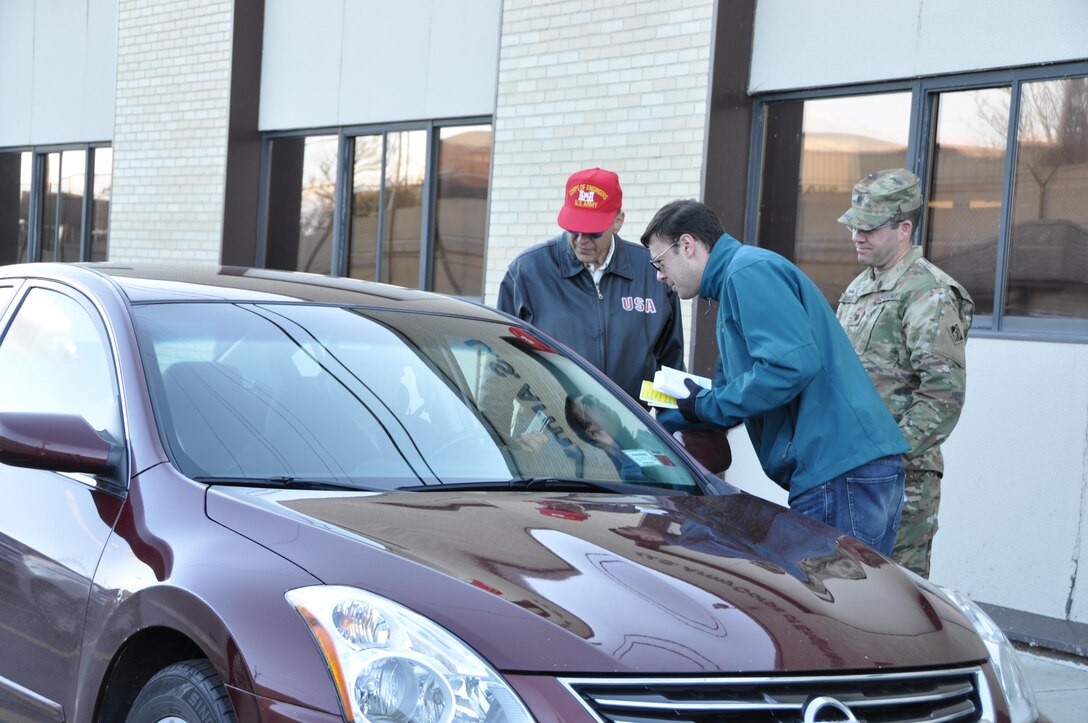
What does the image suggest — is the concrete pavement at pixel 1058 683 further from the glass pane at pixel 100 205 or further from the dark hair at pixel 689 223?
the glass pane at pixel 100 205

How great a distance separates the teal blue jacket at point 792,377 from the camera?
13.1ft

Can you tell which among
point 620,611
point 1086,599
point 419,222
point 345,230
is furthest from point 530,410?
point 345,230

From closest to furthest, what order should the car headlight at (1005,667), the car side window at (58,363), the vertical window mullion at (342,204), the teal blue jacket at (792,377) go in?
the car headlight at (1005,667) < the car side window at (58,363) < the teal blue jacket at (792,377) < the vertical window mullion at (342,204)

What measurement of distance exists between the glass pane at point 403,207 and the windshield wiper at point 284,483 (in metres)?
7.57

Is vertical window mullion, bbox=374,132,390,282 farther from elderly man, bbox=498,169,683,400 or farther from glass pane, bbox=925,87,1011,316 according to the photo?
elderly man, bbox=498,169,683,400

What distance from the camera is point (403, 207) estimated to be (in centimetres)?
1081

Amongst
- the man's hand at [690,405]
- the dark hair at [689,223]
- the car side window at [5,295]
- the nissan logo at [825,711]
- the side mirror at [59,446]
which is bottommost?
the nissan logo at [825,711]

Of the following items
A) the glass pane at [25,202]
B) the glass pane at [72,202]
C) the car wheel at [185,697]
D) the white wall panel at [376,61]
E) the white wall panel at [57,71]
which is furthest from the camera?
the glass pane at [25,202]

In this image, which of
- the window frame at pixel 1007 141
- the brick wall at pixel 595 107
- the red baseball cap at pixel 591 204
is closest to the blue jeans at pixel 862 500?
the red baseball cap at pixel 591 204

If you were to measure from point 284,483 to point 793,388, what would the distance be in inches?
Answer: 63.9

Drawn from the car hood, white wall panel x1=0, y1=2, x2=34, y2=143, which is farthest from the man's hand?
white wall panel x1=0, y1=2, x2=34, y2=143

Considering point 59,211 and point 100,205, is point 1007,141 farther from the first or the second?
point 59,211

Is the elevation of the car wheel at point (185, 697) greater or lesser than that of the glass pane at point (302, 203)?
lesser

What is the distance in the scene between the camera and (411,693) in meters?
2.35
